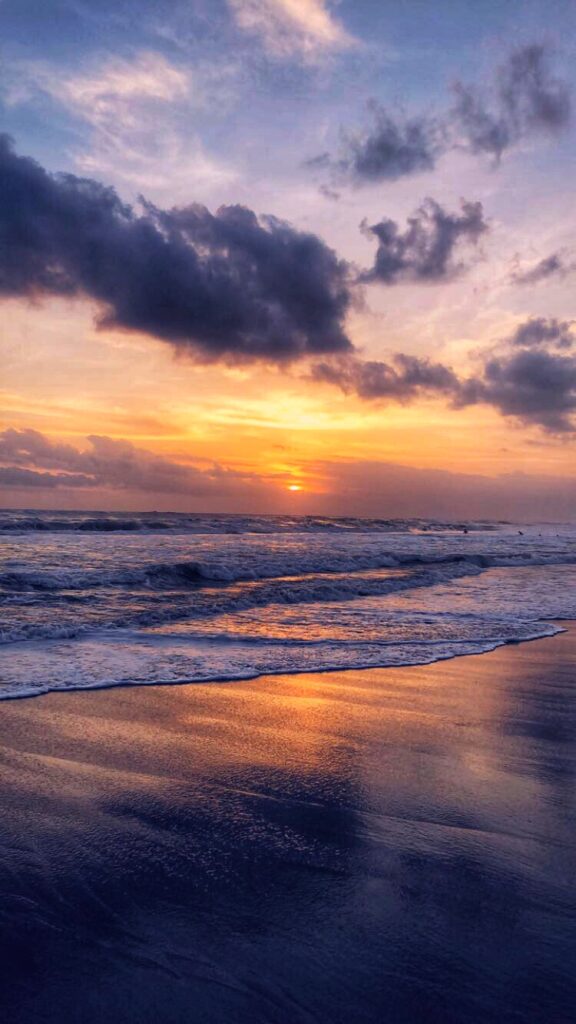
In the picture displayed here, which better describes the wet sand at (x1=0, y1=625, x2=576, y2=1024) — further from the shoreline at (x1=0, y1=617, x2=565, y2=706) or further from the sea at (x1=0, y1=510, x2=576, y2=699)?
the sea at (x1=0, y1=510, x2=576, y2=699)

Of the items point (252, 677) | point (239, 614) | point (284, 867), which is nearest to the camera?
point (284, 867)

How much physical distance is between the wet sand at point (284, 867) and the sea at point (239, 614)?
2.19 metres

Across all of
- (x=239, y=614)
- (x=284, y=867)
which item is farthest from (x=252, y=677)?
(x=239, y=614)

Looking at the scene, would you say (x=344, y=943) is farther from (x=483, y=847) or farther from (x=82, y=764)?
(x=82, y=764)

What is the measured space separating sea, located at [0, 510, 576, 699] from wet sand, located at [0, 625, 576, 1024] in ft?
7.19

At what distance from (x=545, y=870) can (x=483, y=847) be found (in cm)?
34

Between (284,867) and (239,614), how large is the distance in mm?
9473

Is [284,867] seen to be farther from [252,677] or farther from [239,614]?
[239,614]

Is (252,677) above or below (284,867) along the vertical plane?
below

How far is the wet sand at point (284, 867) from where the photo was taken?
2.37 m

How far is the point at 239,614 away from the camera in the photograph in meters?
12.7

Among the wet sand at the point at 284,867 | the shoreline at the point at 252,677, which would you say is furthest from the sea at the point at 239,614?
the wet sand at the point at 284,867

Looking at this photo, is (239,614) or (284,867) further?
(239,614)

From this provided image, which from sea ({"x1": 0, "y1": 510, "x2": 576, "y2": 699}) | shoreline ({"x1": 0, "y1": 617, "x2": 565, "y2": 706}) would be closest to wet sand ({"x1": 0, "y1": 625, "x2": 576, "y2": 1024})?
shoreline ({"x1": 0, "y1": 617, "x2": 565, "y2": 706})
